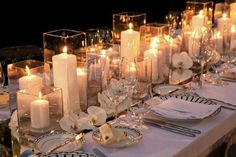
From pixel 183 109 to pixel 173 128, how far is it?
0.13 m

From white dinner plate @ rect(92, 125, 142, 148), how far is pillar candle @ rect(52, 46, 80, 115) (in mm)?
242

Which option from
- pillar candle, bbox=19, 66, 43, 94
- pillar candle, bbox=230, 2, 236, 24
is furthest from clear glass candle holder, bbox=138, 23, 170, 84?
pillar candle, bbox=230, 2, 236, 24

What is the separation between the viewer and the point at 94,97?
69.5 inches

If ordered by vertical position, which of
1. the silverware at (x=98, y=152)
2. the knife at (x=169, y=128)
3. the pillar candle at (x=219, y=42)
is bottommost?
the silverware at (x=98, y=152)

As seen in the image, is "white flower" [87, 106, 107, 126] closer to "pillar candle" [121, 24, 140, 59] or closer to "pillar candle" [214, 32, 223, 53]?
"pillar candle" [121, 24, 140, 59]

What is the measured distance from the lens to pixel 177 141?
55.8 inches

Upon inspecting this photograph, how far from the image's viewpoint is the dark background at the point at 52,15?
4.50m

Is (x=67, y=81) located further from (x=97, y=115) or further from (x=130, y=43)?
(x=130, y=43)

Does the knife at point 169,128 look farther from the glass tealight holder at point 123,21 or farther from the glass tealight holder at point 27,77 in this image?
the glass tealight holder at point 123,21

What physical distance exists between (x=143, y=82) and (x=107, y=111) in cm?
29

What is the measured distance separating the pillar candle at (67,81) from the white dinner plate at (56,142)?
0.23 m

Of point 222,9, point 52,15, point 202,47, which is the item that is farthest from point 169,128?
point 52,15

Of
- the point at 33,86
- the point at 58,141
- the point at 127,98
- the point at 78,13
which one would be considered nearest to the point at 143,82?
the point at 127,98

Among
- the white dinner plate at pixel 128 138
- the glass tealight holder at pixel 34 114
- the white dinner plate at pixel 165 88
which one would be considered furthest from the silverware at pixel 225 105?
the glass tealight holder at pixel 34 114
